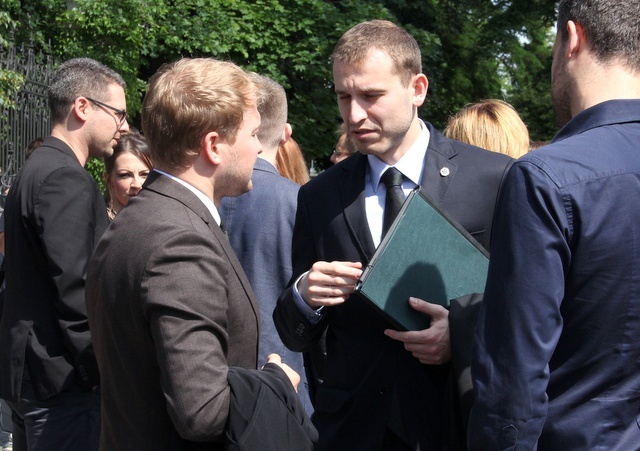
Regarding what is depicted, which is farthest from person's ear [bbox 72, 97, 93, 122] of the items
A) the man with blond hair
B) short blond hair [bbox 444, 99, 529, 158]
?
short blond hair [bbox 444, 99, 529, 158]

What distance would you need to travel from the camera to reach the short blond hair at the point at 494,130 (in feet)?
12.8

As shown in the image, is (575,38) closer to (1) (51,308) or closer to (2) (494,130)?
(2) (494,130)

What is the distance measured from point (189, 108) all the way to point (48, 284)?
1609mm

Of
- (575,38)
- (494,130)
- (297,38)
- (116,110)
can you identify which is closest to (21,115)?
(116,110)

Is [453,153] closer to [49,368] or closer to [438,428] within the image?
[438,428]

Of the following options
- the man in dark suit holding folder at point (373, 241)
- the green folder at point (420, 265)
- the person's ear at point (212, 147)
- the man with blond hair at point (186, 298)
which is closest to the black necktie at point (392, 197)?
the man in dark suit holding folder at point (373, 241)

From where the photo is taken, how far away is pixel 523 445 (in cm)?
176

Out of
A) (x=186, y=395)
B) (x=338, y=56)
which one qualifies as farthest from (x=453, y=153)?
(x=186, y=395)

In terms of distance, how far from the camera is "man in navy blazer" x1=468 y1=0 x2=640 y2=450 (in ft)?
5.77

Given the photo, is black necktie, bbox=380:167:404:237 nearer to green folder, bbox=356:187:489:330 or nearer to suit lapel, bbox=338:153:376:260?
suit lapel, bbox=338:153:376:260

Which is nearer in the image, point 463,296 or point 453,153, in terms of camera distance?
point 463,296

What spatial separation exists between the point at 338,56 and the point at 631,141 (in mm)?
1239

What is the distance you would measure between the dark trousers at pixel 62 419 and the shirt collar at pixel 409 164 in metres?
1.70

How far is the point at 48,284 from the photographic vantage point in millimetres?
3512
